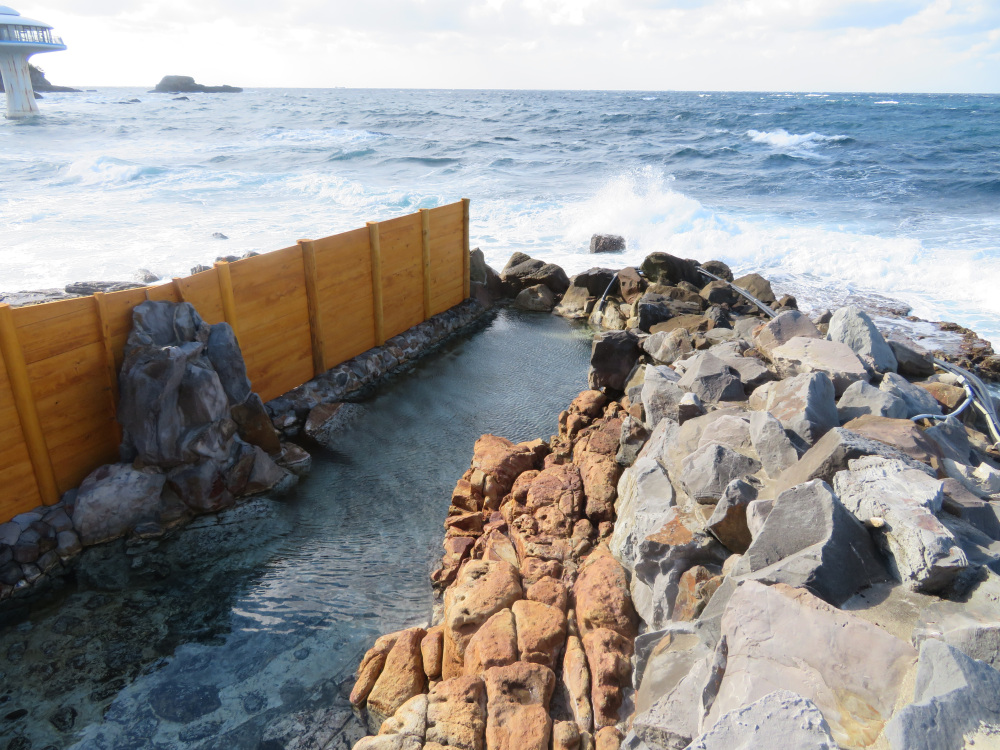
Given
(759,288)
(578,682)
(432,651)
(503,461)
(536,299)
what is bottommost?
(536,299)

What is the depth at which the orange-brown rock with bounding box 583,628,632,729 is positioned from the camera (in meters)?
3.93

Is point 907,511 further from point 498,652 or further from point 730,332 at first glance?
point 730,332

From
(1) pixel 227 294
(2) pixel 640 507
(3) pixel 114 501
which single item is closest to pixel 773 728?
(2) pixel 640 507

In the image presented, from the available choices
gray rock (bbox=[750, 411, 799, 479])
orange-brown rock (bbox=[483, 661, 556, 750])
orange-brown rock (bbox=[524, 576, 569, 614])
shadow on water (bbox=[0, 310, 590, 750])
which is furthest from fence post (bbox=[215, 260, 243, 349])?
gray rock (bbox=[750, 411, 799, 479])

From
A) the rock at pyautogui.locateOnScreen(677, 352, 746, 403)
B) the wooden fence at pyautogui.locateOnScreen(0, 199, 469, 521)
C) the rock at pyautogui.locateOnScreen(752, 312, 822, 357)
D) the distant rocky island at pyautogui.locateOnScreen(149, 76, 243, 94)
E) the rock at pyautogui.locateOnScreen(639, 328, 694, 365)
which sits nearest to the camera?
the wooden fence at pyautogui.locateOnScreen(0, 199, 469, 521)

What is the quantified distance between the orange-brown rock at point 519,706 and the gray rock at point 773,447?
2.11 metres

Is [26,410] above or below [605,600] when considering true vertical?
above

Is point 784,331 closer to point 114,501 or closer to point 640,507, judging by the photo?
point 640,507

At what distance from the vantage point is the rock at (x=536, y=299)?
1421cm

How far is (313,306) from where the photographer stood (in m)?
9.45

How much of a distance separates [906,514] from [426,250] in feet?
31.8

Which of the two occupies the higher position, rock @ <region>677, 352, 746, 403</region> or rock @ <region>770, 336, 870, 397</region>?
rock @ <region>770, 336, 870, 397</region>

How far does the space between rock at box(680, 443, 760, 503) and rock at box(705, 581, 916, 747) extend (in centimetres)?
141

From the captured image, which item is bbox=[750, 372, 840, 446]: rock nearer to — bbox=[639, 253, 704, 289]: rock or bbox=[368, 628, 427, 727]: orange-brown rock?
bbox=[368, 628, 427, 727]: orange-brown rock
